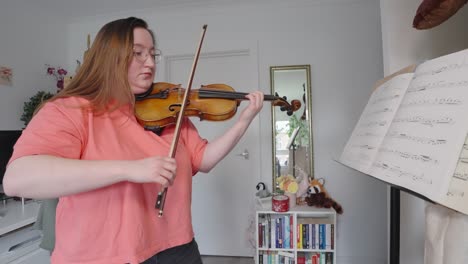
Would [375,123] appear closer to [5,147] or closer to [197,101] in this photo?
[197,101]

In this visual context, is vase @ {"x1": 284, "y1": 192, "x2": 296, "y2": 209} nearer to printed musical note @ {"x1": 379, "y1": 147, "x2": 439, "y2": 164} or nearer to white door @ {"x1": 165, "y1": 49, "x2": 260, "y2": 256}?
white door @ {"x1": 165, "y1": 49, "x2": 260, "y2": 256}

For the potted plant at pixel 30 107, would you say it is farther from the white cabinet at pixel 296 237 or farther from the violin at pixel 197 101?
the white cabinet at pixel 296 237

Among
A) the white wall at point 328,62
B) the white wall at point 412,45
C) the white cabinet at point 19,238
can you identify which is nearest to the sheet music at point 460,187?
the white wall at point 412,45

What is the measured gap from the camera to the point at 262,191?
2.07m

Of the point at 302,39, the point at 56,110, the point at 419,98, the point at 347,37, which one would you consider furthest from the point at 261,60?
the point at 56,110

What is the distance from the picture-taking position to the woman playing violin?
0.51 m

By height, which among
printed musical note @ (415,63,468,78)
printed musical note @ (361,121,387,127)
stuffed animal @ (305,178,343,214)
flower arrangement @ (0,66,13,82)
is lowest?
stuffed animal @ (305,178,343,214)

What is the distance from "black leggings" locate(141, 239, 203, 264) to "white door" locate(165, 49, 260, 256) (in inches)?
60.0

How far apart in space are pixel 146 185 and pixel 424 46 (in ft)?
4.57

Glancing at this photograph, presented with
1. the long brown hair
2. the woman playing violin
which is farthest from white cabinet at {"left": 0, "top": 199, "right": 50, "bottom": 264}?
the long brown hair

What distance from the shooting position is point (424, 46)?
1.25 meters

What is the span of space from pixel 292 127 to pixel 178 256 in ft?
5.54

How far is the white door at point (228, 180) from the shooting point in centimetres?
231

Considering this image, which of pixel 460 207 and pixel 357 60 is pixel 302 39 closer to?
pixel 357 60
